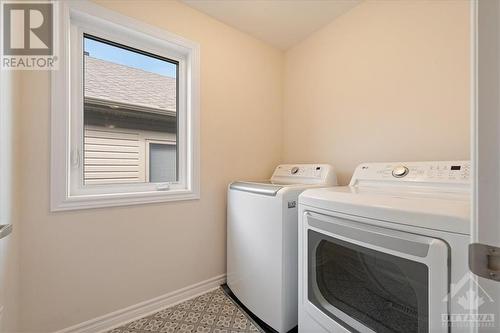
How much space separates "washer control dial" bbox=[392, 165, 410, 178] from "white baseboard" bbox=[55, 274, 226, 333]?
153 cm

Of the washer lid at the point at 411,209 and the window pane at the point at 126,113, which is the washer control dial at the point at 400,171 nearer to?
the washer lid at the point at 411,209

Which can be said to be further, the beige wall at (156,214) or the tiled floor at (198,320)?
the tiled floor at (198,320)

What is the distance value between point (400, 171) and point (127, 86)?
1.86 m

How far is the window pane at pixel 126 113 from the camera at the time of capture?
1.43 meters

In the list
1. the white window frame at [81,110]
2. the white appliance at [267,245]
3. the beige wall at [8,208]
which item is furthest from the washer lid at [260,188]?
the beige wall at [8,208]

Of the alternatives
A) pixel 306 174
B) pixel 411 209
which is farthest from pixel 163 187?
pixel 411 209

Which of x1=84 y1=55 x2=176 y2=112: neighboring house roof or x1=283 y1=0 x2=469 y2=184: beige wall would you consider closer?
x1=283 y1=0 x2=469 y2=184: beige wall

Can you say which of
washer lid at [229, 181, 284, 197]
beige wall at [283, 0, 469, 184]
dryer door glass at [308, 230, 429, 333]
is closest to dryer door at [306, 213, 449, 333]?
dryer door glass at [308, 230, 429, 333]

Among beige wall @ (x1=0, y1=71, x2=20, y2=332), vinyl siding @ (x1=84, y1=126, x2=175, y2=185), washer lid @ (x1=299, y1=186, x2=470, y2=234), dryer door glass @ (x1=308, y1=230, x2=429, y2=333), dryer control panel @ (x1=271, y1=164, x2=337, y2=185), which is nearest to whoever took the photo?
washer lid @ (x1=299, y1=186, x2=470, y2=234)

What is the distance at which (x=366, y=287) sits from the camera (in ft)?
2.96

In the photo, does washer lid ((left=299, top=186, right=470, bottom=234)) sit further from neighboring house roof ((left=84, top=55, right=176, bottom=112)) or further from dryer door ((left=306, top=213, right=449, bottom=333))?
neighboring house roof ((left=84, top=55, right=176, bottom=112))

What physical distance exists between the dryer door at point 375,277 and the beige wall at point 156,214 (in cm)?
97

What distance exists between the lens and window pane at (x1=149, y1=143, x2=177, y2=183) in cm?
166

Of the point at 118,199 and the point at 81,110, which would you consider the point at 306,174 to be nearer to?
the point at 118,199
